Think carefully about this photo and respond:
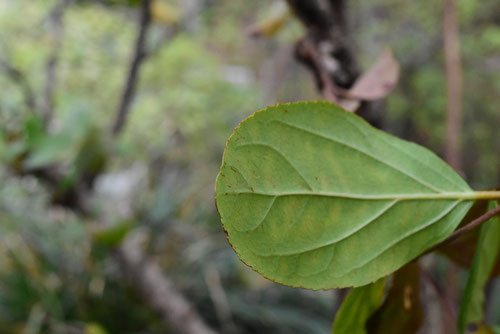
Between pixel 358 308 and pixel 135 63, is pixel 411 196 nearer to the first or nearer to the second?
pixel 358 308

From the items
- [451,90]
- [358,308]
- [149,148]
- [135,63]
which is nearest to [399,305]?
[358,308]

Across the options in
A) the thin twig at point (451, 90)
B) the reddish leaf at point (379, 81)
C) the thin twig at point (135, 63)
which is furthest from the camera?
the thin twig at point (135, 63)

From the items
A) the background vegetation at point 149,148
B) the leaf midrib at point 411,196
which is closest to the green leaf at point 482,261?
the leaf midrib at point 411,196

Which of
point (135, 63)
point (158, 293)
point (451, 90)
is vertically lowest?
point (158, 293)

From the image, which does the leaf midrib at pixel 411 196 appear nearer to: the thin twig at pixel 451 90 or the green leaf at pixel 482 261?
the green leaf at pixel 482 261

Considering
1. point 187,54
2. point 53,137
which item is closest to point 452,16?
point 53,137

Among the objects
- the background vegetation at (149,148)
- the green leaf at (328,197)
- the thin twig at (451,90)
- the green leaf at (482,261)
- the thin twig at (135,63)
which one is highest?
the green leaf at (328,197)

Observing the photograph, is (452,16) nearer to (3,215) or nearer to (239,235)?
(239,235)
